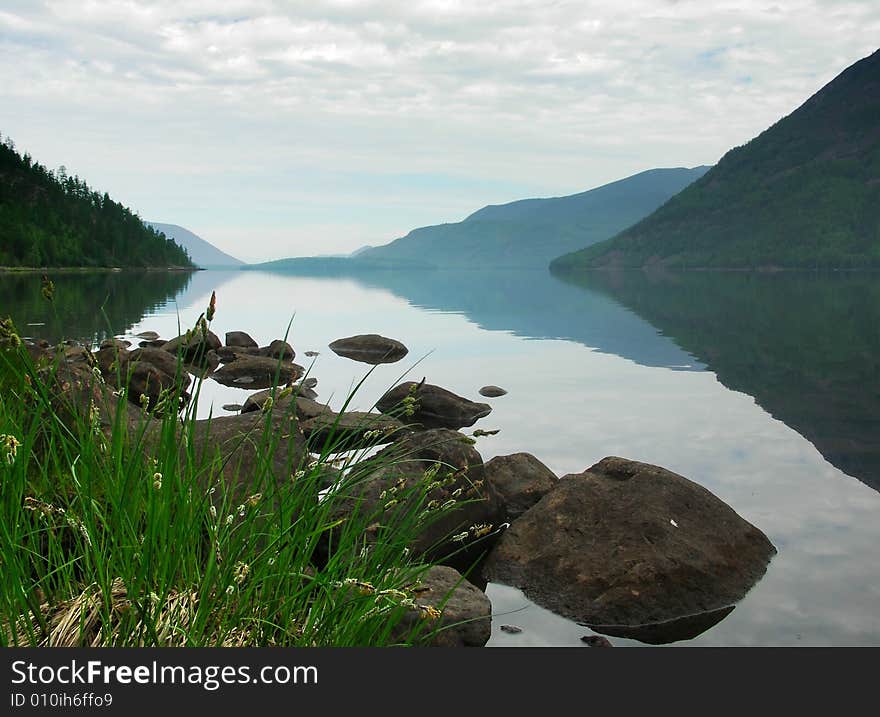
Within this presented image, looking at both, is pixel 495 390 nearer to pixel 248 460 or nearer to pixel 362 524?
pixel 248 460

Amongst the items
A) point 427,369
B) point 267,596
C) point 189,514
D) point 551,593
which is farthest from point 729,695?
point 427,369

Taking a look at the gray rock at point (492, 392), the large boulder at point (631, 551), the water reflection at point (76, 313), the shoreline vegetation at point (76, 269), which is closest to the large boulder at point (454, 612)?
the large boulder at point (631, 551)

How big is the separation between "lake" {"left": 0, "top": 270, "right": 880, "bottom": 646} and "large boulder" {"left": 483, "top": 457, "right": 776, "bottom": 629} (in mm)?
288

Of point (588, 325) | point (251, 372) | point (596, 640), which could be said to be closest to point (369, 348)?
point (251, 372)

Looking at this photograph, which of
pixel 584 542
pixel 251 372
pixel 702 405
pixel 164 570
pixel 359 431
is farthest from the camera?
pixel 251 372

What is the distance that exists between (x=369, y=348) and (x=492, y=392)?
10582 millimetres

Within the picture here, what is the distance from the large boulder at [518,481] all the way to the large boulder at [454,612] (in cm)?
354

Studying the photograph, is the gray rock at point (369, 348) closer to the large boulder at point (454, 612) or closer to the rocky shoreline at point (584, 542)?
the rocky shoreline at point (584, 542)

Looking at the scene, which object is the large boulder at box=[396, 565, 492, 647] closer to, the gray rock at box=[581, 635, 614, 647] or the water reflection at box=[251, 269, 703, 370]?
the gray rock at box=[581, 635, 614, 647]

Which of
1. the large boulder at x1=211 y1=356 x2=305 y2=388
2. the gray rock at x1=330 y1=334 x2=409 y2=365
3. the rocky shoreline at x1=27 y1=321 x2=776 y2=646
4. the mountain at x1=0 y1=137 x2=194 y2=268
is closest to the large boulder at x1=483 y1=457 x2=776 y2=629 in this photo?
the rocky shoreline at x1=27 y1=321 x2=776 y2=646

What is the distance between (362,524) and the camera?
514 centimetres

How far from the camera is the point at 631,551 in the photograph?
9.17m

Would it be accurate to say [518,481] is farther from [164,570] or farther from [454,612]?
[164,570]

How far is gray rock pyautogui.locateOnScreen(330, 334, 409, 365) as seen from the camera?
33.2 m
